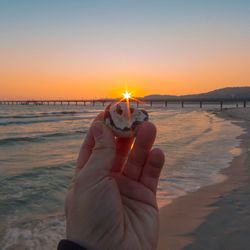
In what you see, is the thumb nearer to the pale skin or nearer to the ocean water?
the pale skin

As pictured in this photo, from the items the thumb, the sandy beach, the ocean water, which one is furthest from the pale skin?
the ocean water

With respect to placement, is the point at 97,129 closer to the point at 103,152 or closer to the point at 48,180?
the point at 103,152

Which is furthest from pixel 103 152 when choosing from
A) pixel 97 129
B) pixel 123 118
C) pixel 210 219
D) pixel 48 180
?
pixel 48 180

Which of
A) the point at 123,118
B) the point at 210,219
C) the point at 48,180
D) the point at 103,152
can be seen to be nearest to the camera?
the point at 103,152

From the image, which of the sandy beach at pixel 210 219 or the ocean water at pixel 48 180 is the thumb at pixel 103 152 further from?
the ocean water at pixel 48 180

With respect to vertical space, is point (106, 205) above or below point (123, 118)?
below
